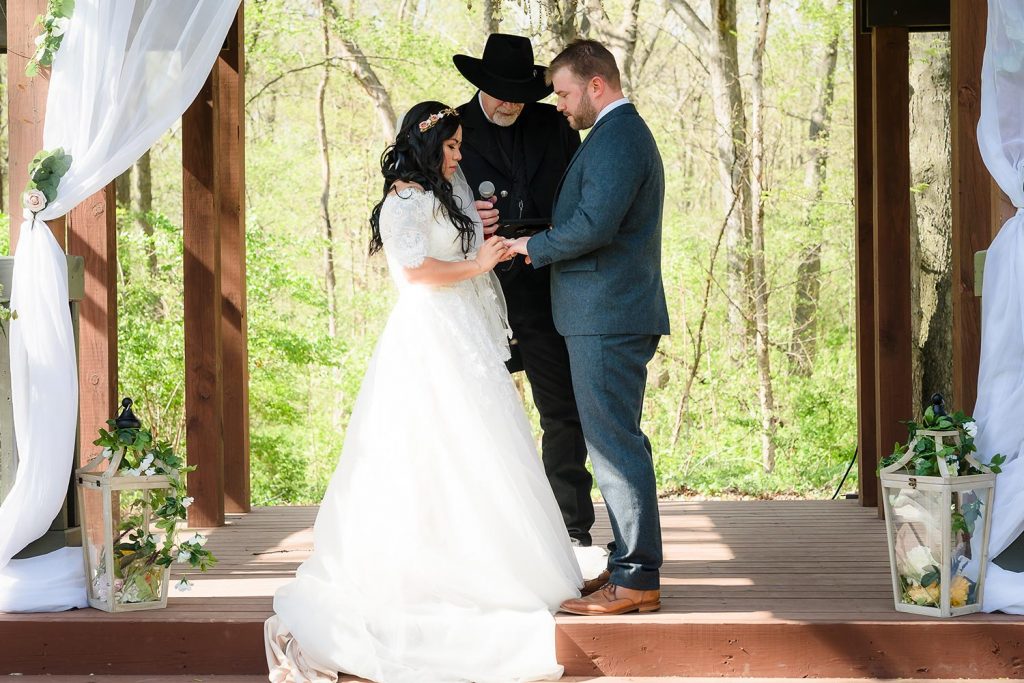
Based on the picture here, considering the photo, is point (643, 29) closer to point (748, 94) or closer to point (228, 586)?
point (748, 94)

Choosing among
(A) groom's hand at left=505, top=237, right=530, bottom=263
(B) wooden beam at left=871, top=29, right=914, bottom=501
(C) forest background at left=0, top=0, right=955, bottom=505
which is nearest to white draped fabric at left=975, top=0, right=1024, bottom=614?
(A) groom's hand at left=505, top=237, right=530, bottom=263

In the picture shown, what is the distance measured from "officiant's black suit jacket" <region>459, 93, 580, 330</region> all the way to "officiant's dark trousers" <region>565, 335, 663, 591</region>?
21.1 inches

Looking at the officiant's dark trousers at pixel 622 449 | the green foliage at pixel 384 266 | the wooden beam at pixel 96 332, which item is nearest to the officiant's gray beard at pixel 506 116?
the officiant's dark trousers at pixel 622 449

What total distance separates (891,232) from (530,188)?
6.65 feet

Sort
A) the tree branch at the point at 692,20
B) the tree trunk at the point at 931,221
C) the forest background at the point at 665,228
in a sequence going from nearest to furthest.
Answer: the tree trunk at the point at 931,221 → the forest background at the point at 665,228 → the tree branch at the point at 692,20

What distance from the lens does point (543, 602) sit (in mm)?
3244

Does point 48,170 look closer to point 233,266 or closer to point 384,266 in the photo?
point 233,266

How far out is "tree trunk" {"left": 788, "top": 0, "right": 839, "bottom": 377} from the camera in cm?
1127

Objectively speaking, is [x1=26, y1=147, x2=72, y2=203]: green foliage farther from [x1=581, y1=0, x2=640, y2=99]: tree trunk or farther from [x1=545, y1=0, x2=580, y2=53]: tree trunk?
[x1=581, y1=0, x2=640, y2=99]: tree trunk

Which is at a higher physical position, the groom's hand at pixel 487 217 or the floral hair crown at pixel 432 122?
the floral hair crown at pixel 432 122

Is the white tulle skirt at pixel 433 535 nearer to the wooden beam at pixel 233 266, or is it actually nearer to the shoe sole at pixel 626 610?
the shoe sole at pixel 626 610

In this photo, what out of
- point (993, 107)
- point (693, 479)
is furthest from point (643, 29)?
point (993, 107)

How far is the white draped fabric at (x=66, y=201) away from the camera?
10.8 ft

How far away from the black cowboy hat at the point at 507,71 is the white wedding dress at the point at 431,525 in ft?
2.13
